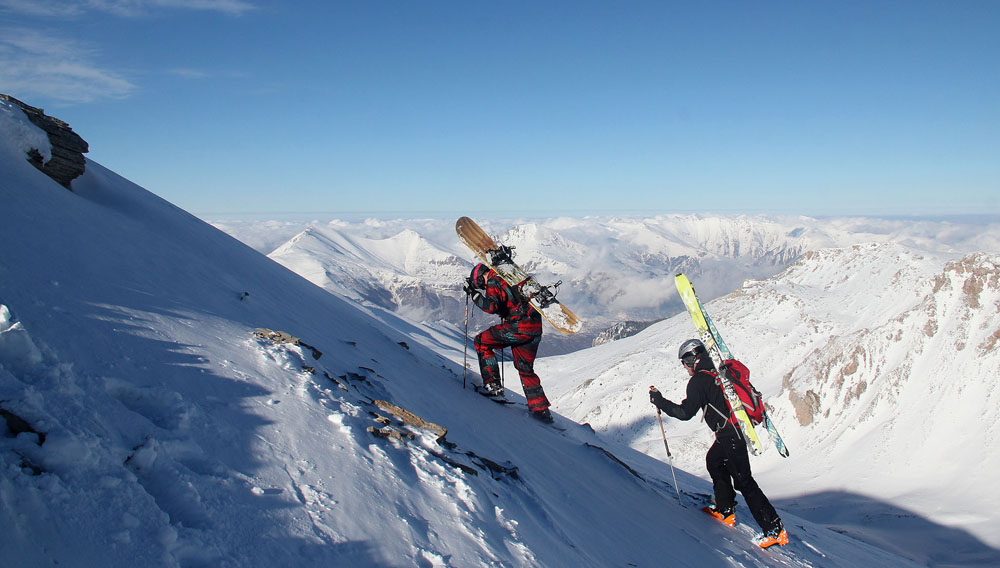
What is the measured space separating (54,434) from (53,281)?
375cm

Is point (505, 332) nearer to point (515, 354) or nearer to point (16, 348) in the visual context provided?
point (515, 354)

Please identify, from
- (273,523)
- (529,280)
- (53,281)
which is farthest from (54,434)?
(529,280)

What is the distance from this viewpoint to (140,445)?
454 cm

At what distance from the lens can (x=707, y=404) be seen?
9922 millimetres

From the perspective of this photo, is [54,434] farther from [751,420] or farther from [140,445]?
[751,420]

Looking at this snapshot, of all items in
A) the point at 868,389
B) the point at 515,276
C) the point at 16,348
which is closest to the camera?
the point at 16,348

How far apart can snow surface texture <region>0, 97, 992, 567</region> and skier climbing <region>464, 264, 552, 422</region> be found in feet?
7.44

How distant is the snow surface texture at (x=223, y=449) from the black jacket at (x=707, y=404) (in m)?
1.97

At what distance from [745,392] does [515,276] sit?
588cm

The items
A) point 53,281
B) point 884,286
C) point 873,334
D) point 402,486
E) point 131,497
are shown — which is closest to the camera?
point 131,497

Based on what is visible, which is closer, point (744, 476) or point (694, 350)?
point (744, 476)

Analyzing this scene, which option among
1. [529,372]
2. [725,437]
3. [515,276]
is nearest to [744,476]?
[725,437]

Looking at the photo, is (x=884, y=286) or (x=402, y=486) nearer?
(x=402, y=486)

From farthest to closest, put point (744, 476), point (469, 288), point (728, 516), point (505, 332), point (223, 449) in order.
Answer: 1. point (505, 332)
2. point (469, 288)
3. point (728, 516)
4. point (744, 476)
5. point (223, 449)
